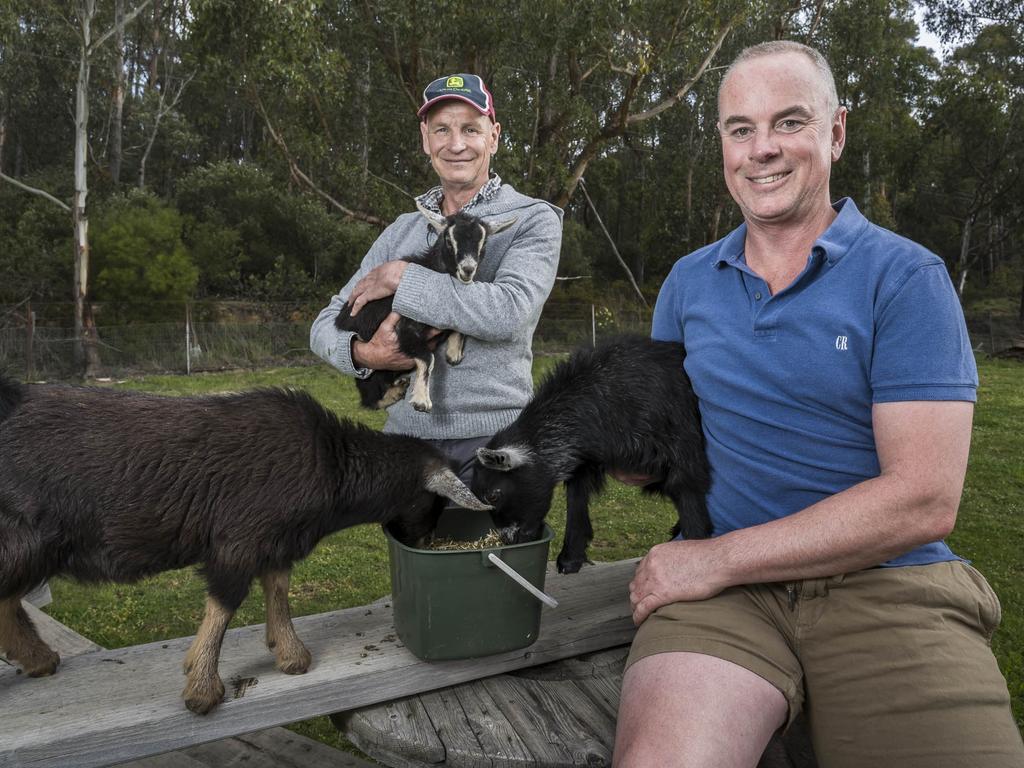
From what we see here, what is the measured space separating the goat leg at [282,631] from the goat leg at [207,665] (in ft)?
0.55

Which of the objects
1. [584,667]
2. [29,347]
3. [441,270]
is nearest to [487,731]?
[584,667]

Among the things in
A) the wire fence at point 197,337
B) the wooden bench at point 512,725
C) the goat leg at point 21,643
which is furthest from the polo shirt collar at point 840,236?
the wire fence at point 197,337

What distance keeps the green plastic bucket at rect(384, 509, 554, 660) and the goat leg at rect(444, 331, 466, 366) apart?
954 millimetres

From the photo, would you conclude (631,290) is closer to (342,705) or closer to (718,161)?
(718,161)

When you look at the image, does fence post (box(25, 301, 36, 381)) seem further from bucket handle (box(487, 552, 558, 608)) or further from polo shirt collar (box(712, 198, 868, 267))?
polo shirt collar (box(712, 198, 868, 267))

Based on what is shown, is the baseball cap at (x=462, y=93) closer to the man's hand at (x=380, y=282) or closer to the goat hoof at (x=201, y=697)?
the man's hand at (x=380, y=282)

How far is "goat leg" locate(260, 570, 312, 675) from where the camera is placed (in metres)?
2.53

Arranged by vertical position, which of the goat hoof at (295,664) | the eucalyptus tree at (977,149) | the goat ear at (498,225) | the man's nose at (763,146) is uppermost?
the eucalyptus tree at (977,149)

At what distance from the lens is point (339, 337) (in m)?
3.48

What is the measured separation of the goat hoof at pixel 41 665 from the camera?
2.55 meters

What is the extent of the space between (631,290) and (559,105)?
14914mm

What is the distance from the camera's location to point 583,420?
10.1 feet

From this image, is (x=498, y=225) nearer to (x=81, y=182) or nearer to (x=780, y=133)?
(x=780, y=133)

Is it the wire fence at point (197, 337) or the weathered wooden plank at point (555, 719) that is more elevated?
the wire fence at point (197, 337)
